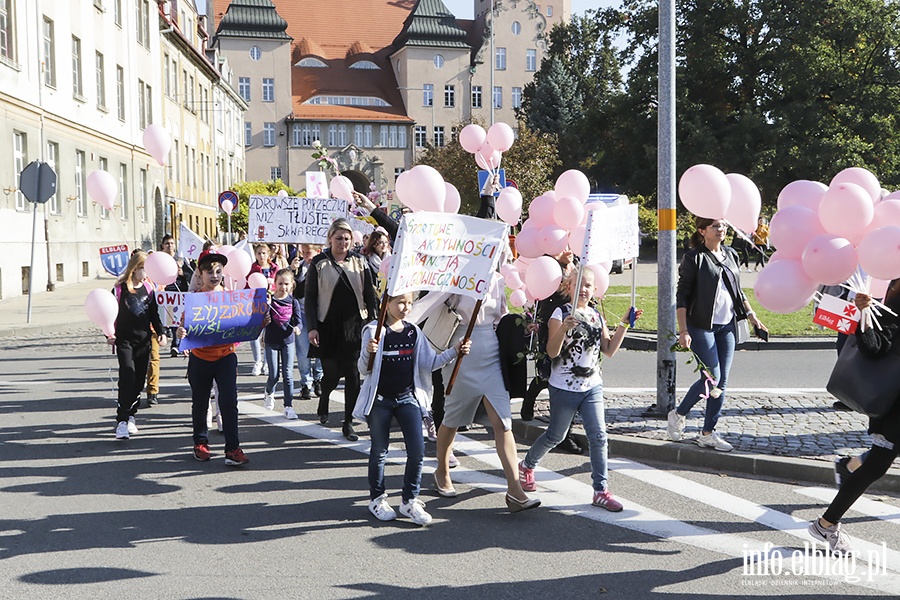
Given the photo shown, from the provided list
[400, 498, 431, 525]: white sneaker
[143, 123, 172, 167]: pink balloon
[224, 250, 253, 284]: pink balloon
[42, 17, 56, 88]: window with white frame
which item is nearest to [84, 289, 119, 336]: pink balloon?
[224, 250, 253, 284]: pink balloon

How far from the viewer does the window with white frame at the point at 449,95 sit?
87.2 meters

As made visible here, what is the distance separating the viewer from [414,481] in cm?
572

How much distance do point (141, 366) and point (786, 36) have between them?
38.5 metres

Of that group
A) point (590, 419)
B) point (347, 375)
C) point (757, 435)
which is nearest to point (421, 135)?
point (347, 375)

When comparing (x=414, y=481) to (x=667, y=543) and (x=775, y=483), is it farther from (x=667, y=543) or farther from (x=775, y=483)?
(x=775, y=483)

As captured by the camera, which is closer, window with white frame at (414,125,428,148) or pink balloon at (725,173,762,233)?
pink balloon at (725,173,762,233)

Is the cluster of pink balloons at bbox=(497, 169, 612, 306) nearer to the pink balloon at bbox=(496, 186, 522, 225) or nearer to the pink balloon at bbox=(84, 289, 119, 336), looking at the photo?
the pink balloon at bbox=(496, 186, 522, 225)

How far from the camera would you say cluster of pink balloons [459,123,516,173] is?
31.6 feet

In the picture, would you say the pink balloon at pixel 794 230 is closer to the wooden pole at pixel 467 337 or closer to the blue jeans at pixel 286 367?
the wooden pole at pixel 467 337

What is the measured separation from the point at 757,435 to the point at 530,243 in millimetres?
2579

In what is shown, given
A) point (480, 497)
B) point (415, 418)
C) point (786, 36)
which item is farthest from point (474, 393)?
point (786, 36)

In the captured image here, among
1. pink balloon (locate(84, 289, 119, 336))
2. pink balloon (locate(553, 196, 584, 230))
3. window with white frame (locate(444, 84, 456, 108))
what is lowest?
pink balloon (locate(84, 289, 119, 336))

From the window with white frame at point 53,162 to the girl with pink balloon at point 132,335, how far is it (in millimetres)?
20000

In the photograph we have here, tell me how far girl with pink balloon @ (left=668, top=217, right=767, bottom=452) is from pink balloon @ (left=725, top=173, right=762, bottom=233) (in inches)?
11.6
